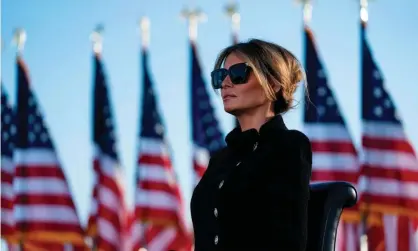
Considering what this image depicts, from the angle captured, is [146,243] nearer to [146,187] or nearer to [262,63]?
[146,187]

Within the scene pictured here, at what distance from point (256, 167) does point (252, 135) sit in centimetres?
14

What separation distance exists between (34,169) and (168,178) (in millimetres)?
2936

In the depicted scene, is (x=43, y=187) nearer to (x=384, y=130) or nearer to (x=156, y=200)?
(x=156, y=200)

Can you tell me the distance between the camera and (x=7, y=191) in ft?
61.9

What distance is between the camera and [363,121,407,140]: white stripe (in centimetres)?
1530

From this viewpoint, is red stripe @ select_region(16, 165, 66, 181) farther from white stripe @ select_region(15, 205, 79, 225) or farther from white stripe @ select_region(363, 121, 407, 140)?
white stripe @ select_region(363, 121, 407, 140)

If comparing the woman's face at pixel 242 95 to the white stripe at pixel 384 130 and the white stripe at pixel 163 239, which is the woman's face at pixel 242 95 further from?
the white stripe at pixel 163 239

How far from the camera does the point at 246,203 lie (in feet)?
7.80

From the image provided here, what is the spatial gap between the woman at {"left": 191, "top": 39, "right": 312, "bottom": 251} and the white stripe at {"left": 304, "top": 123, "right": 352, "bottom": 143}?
1300 centimetres

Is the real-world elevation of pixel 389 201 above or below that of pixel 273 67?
below

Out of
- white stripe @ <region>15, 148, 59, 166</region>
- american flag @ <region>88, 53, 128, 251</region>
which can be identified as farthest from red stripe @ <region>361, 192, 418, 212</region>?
white stripe @ <region>15, 148, 59, 166</region>

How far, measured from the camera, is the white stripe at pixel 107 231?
1738 cm

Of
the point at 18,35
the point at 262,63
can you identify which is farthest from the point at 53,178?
the point at 262,63

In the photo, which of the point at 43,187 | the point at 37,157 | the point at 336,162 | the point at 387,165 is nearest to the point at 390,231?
the point at 387,165
